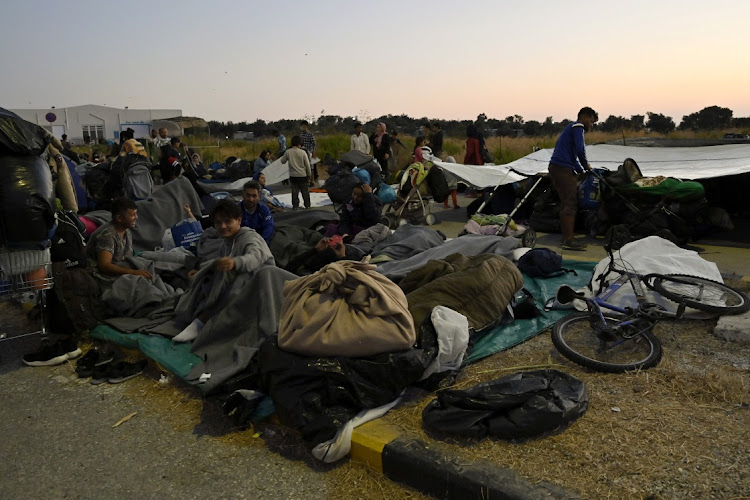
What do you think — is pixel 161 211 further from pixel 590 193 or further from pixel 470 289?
pixel 590 193

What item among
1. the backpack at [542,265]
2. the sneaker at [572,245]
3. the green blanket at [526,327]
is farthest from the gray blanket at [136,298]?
the sneaker at [572,245]

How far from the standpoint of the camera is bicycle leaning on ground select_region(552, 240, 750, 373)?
14.1 feet

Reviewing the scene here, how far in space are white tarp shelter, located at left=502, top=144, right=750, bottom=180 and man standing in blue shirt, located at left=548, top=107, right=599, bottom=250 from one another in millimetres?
1687

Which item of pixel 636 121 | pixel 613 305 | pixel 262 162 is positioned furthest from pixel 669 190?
pixel 636 121

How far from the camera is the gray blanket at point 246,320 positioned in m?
4.72

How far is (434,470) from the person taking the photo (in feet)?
10.1

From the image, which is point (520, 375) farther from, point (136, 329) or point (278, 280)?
point (136, 329)

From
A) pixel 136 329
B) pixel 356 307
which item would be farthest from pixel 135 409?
pixel 356 307

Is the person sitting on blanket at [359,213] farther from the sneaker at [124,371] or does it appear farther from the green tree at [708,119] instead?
the green tree at [708,119]

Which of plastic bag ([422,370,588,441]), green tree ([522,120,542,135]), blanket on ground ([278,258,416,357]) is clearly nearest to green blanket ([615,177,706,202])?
plastic bag ([422,370,588,441])

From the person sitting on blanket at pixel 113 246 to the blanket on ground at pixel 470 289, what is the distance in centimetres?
280

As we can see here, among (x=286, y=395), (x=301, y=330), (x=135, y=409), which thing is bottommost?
(x=135, y=409)

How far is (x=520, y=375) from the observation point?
3.79 metres

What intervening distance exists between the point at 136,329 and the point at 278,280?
144 cm
